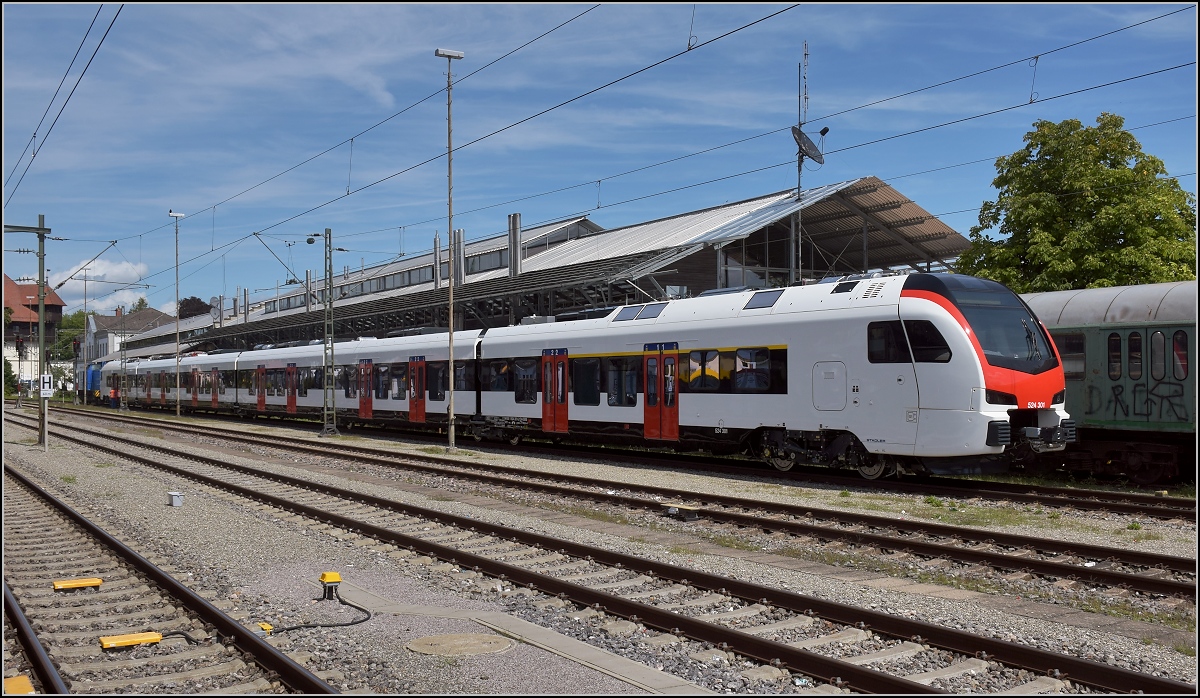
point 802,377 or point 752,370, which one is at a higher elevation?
point 752,370

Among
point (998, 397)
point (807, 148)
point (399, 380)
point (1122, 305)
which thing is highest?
point (807, 148)

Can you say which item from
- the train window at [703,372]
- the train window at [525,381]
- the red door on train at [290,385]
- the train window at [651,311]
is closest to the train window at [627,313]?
the train window at [651,311]

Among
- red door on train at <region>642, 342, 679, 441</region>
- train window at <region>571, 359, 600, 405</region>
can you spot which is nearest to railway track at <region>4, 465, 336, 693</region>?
red door on train at <region>642, 342, 679, 441</region>

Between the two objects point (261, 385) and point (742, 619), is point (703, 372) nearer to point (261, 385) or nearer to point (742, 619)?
point (742, 619)

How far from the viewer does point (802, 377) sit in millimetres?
16531

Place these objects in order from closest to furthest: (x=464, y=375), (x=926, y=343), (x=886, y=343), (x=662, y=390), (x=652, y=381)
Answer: (x=926, y=343)
(x=886, y=343)
(x=662, y=390)
(x=652, y=381)
(x=464, y=375)

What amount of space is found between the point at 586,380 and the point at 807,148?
12.9 meters

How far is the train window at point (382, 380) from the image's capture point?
31672mm

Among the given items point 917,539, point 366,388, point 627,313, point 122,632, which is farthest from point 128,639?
point 366,388

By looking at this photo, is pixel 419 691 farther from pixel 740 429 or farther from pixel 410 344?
pixel 410 344

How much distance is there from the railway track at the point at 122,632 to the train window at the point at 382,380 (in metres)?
19.7

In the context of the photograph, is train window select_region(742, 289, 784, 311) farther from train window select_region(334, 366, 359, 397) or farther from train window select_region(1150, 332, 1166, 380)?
train window select_region(334, 366, 359, 397)

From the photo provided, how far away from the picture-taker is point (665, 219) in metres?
40.4

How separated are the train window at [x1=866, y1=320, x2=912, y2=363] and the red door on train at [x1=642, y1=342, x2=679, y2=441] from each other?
4817 millimetres
